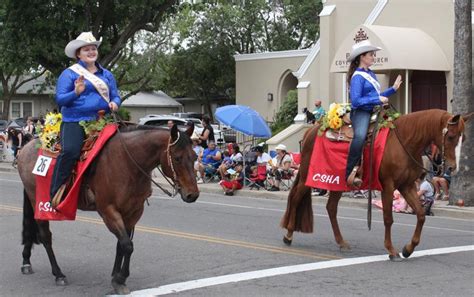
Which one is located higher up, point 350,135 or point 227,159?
point 350,135

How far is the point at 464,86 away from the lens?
15828mm

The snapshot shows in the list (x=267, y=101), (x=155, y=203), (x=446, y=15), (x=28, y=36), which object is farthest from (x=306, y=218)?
(x=267, y=101)

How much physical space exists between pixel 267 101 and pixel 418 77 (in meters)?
12.6

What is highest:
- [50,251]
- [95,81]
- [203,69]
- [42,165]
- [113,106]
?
[203,69]

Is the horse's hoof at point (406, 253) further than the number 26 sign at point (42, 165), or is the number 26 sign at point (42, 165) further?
the horse's hoof at point (406, 253)

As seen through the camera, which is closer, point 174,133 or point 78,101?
point 174,133

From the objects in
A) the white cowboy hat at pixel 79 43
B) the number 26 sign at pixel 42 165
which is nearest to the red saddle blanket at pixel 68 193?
the number 26 sign at pixel 42 165

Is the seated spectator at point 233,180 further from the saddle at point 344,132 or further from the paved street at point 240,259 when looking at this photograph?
the saddle at point 344,132

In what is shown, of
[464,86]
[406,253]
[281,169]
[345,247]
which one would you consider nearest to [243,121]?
[281,169]

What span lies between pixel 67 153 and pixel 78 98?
627 mm

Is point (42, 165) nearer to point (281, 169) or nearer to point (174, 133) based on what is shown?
point (174, 133)

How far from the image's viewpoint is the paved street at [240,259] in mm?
7734

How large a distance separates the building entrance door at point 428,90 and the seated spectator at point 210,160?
7.60m

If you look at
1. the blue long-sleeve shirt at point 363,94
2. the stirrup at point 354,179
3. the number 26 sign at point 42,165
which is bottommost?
the stirrup at point 354,179
